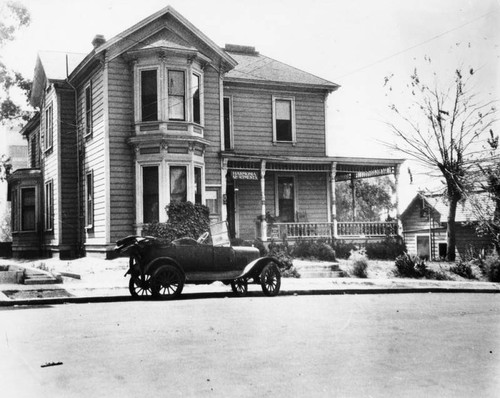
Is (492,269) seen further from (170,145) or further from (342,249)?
(170,145)

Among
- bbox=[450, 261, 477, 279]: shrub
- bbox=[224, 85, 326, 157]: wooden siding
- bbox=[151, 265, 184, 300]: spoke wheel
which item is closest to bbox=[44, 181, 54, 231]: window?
bbox=[224, 85, 326, 157]: wooden siding

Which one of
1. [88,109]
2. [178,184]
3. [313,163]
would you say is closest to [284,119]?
[313,163]

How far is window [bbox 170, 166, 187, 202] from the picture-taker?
67.3ft

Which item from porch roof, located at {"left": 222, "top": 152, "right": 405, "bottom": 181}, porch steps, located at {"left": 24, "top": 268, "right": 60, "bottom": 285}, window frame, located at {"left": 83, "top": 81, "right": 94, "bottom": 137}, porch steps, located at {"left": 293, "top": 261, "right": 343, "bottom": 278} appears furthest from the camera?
porch roof, located at {"left": 222, "top": 152, "right": 405, "bottom": 181}

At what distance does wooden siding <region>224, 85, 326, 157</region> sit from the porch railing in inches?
126

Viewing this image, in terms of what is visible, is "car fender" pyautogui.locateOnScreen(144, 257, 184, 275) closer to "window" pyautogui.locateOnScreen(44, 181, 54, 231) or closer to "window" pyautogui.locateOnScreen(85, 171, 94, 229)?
"window" pyautogui.locateOnScreen(85, 171, 94, 229)

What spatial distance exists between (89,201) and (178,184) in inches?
152

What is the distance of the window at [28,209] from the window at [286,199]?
11.1m

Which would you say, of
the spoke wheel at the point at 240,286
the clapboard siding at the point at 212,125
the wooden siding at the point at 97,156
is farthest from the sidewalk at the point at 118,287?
the clapboard siding at the point at 212,125

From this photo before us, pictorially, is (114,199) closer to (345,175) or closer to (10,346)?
(345,175)

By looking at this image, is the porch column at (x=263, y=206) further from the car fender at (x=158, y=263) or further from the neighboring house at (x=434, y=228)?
the neighboring house at (x=434, y=228)

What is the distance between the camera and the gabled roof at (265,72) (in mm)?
24516

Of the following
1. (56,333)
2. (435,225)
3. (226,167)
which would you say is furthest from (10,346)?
(435,225)

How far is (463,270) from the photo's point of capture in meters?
19.7
